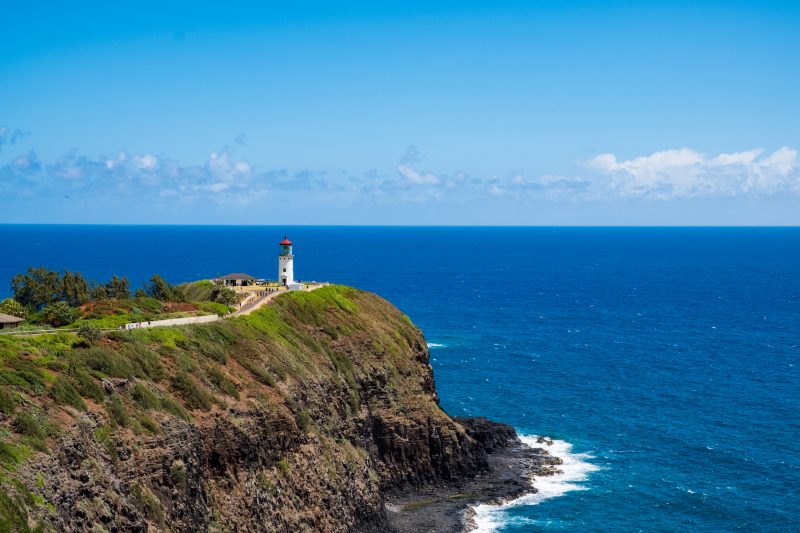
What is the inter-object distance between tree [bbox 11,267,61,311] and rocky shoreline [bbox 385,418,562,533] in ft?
146

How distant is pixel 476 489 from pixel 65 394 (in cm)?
3755

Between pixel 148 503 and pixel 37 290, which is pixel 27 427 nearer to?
pixel 148 503

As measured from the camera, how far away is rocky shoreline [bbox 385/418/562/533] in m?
61.1

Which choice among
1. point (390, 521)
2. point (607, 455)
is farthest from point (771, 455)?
point (390, 521)

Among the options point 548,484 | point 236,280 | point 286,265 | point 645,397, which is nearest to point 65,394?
point 548,484

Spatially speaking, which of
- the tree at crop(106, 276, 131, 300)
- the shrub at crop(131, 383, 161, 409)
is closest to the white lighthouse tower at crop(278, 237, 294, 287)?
the tree at crop(106, 276, 131, 300)

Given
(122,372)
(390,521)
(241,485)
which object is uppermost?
(122,372)

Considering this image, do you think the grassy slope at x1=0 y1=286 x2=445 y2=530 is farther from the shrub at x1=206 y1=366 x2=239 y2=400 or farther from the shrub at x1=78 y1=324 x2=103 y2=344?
the shrub at x1=78 y1=324 x2=103 y2=344

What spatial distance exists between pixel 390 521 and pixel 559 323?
299ft

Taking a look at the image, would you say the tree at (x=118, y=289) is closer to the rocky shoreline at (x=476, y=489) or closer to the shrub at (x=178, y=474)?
the rocky shoreline at (x=476, y=489)

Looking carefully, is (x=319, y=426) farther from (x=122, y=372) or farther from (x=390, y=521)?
(x=122, y=372)

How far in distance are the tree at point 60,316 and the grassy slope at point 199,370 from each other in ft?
27.8

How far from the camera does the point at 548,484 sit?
6856 cm

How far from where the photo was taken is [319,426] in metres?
59.8
